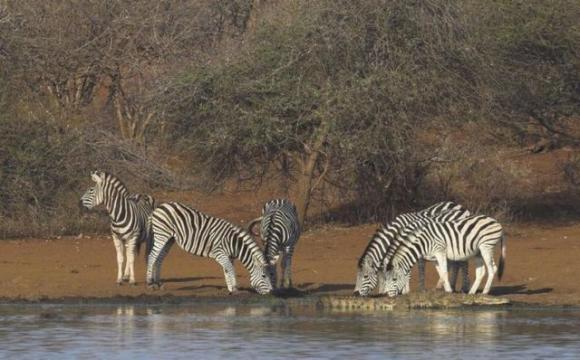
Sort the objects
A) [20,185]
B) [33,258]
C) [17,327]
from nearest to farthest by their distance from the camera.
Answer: [17,327], [33,258], [20,185]

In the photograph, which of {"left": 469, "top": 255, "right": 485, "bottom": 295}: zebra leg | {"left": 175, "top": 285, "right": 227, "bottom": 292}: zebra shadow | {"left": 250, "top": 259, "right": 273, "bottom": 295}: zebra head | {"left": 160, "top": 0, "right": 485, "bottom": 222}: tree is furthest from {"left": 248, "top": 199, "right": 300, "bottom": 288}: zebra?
{"left": 160, "top": 0, "right": 485, "bottom": 222}: tree

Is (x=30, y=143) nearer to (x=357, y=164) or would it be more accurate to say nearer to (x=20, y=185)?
(x=20, y=185)

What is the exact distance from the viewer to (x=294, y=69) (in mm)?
26578

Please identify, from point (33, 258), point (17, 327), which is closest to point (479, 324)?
point (17, 327)

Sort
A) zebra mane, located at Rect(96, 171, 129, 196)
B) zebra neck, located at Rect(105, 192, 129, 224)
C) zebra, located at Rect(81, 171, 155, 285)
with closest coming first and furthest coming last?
1. zebra, located at Rect(81, 171, 155, 285)
2. zebra neck, located at Rect(105, 192, 129, 224)
3. zebra mane, located at Rect(96, 171, 129, 196)

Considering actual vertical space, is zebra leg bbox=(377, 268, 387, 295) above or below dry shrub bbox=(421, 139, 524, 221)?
below

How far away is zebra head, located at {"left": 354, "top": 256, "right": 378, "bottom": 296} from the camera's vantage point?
19.5m

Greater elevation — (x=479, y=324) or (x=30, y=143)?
(x=30, y=143)

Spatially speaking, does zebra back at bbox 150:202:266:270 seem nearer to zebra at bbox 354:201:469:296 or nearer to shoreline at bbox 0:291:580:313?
shoreline at bbox 0:291:580:313

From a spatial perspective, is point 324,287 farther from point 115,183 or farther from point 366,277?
point 115,183

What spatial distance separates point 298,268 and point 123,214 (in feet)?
10.3

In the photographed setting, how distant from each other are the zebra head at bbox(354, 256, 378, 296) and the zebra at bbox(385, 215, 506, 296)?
259 mm

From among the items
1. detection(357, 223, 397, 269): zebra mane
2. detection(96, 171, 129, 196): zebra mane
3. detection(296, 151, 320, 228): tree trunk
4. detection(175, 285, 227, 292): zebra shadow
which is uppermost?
detection(296, 151, 320, 228): tree trunk

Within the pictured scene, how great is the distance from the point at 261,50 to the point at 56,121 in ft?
12.6
